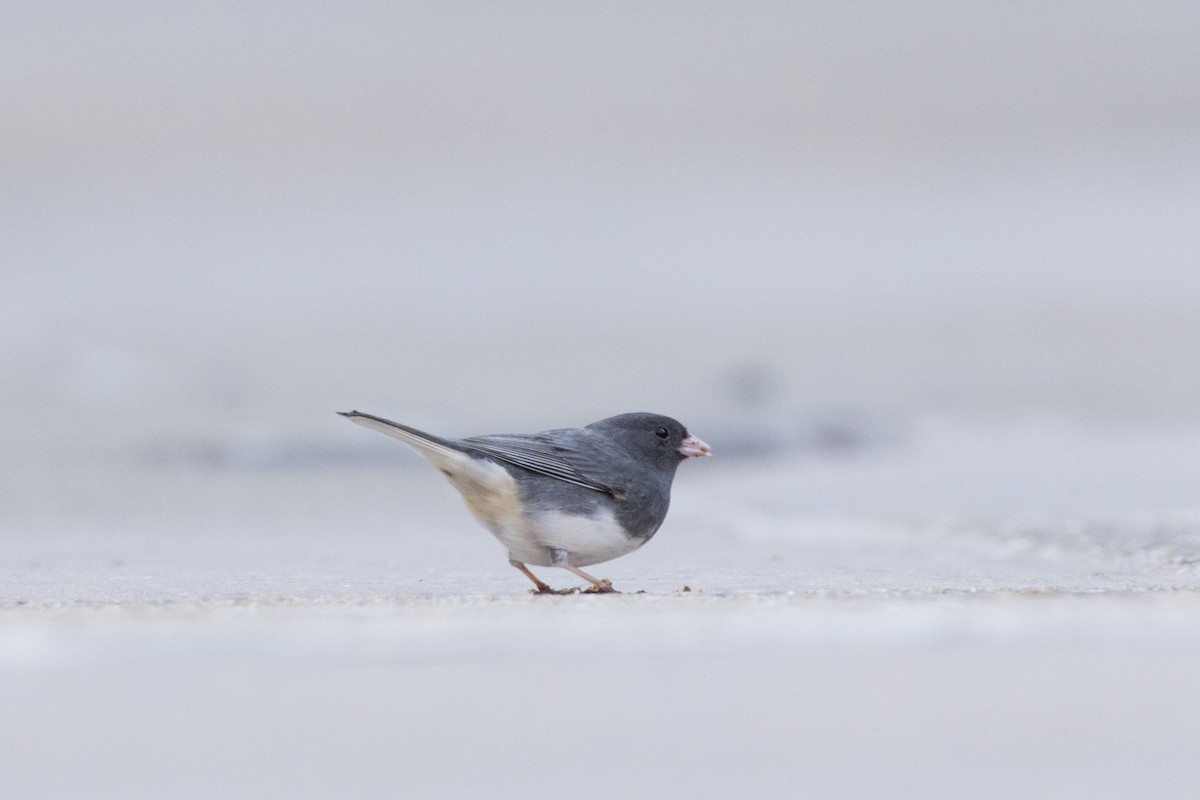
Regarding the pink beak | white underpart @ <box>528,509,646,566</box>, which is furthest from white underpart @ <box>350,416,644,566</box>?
the pink beak

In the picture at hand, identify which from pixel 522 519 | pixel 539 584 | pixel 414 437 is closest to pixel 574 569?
pixel 539 584

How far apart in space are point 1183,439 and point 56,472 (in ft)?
17.9

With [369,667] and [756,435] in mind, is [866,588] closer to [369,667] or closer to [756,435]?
[369,667]

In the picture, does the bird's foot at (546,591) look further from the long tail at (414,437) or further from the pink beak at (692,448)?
the pink beak at (692,448)

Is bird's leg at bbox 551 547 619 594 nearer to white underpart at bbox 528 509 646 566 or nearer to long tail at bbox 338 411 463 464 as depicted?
white underpart at bbox 528 509 646 566

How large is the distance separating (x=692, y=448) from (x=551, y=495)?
65 cm

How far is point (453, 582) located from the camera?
14.3ft

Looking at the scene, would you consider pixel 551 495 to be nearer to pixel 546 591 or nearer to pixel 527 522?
pixel 527 522

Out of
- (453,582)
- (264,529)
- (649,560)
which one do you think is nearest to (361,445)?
(264,529)

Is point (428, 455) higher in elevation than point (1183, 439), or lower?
lower

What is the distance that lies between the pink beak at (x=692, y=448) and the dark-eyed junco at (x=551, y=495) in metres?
0.30

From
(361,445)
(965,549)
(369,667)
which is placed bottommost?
(369,667)

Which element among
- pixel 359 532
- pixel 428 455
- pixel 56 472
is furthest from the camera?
pixel 56 472

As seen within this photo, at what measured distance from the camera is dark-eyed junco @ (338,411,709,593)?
13.4 ft
